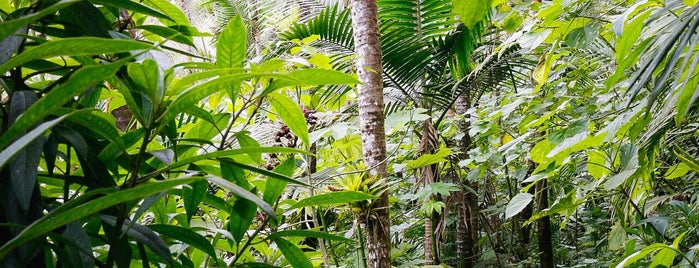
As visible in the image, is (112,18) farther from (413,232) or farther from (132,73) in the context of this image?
(413,232)

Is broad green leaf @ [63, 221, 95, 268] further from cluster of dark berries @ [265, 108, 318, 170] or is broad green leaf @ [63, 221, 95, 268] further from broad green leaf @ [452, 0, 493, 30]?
cluster of dark berries @ [265, 108, 318, 170]

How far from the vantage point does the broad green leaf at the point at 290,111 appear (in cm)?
76

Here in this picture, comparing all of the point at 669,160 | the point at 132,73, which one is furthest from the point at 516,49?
the point at 132,73

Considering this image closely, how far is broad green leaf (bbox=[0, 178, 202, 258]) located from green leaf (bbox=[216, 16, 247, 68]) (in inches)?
11.3

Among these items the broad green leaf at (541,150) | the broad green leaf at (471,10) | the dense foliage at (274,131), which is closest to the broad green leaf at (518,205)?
the dense foliage at (274,131)

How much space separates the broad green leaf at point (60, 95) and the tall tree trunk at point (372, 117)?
48.5 inches

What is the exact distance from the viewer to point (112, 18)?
789 mm

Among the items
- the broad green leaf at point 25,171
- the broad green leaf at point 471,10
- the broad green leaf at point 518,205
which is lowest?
the broad green leaf at point 518,205

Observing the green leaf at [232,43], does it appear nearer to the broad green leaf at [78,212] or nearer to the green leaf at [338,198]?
the green leaf at [338,198]

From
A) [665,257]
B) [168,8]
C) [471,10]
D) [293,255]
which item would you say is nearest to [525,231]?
[665,257]

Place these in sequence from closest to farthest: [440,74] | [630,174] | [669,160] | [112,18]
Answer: [112,18] → [630,174] → [669,160] → [440,74]

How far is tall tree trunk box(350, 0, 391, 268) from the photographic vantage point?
1688 millimetres

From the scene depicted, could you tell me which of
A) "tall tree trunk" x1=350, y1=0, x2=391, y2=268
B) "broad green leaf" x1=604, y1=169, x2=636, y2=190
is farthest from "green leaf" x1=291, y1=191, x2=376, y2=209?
"broad green leaf" x1=604, y1=169, x2=636, y2=190

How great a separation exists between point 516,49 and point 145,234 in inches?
111
